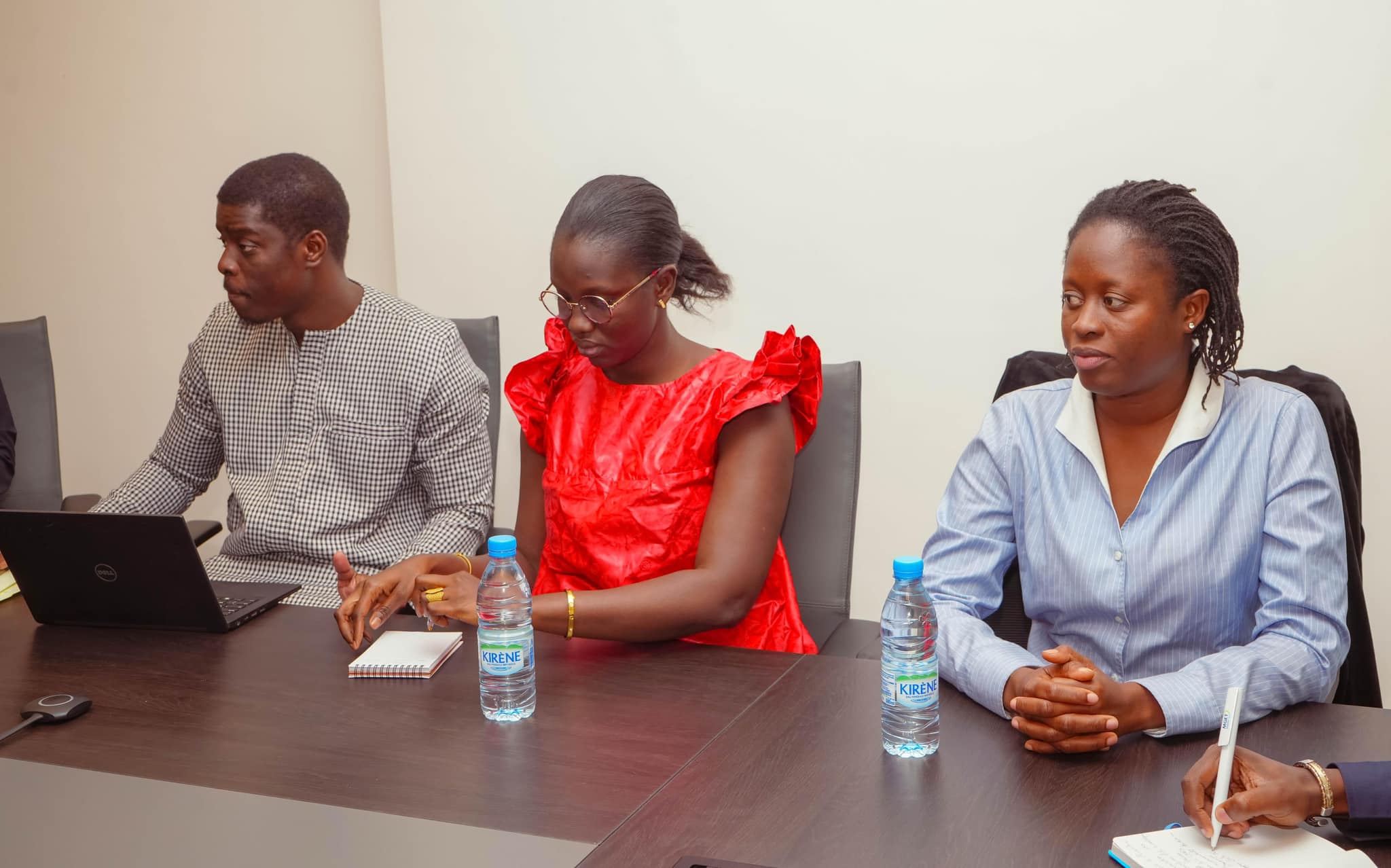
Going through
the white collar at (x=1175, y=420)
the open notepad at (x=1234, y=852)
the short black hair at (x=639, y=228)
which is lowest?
the open notepad at (x=1234, y=852)

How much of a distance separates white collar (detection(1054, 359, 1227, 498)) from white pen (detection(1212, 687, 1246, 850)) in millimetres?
591

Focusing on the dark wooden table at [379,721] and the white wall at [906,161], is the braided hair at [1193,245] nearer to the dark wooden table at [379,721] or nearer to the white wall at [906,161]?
the dark wooden table at [379,721]

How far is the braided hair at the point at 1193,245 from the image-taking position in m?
1.60

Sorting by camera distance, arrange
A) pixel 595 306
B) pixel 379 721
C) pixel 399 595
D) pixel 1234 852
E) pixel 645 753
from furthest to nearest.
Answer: pixel 595 306, pixel 399 595, pixel 379 721, pixel 645 753, pixel 1234 852

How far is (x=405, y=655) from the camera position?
1.66m

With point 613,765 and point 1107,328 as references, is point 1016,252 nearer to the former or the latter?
point 1107,328

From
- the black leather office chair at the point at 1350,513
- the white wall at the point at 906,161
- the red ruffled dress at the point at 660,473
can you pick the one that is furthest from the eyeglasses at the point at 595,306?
the white wall at the point at 906,161

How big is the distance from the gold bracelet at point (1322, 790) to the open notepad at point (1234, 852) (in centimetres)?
3

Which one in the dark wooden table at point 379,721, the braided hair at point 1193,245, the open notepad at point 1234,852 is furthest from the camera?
the braided hair at point 1193,245

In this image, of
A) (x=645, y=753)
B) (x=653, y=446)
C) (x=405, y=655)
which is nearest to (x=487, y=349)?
(x=653, y=446)

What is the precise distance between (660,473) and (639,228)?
0.39m

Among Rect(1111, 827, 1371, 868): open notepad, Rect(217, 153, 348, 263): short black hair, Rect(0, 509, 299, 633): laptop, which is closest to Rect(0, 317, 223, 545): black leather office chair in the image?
Rect(217, 153, 348, 263): short black hair

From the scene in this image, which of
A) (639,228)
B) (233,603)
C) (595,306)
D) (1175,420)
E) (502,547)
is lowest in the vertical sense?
(233,603)

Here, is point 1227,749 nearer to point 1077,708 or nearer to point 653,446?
point 1077,708
